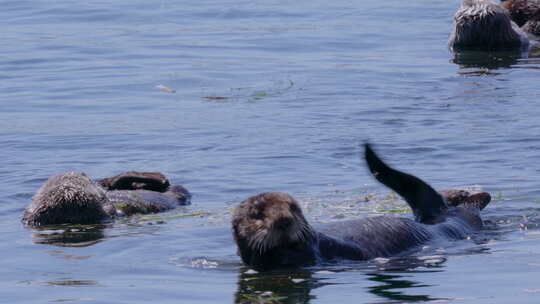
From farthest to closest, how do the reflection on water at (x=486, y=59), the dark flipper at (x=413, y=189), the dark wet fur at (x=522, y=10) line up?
the dark wet fur at (x=522, y=10) < the reflection on water at (x=486, y=59) < the dark flipper at (x=413, y=189)

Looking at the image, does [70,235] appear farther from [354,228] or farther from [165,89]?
[165,89]

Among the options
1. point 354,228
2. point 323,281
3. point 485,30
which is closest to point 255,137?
point 354,228

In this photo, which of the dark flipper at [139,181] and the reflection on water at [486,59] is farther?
the reflection on water at [486,59]

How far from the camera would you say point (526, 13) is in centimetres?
1688

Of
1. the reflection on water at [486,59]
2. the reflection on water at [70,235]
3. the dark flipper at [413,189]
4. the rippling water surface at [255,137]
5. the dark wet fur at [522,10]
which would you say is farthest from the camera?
the dark wet fur at [522,10]

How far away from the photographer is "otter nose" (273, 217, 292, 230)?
5.95 metres

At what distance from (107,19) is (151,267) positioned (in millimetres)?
14119

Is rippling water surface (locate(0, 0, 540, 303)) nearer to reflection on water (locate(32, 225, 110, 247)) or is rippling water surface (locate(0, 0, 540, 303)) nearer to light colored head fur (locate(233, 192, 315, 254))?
reflection on water (locate(32, 225, 110, 247))

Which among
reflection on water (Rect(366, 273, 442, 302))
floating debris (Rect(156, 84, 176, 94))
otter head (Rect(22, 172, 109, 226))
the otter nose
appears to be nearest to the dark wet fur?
floating debris (Rect(156, 84, 176, 94))

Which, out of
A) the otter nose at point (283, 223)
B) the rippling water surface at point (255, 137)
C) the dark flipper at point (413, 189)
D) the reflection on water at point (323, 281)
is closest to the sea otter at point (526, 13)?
the rippling water surface at point (255, 137)

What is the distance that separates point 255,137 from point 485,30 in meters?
5.77

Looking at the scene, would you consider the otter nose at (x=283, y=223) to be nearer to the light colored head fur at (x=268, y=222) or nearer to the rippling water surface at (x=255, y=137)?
the light colored head fur at (x=268, y=222)

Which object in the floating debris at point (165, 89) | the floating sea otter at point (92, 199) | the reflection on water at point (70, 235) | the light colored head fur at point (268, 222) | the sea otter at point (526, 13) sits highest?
the sea otter at point (526, 13)

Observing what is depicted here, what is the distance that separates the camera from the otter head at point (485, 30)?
15641 millimetres
